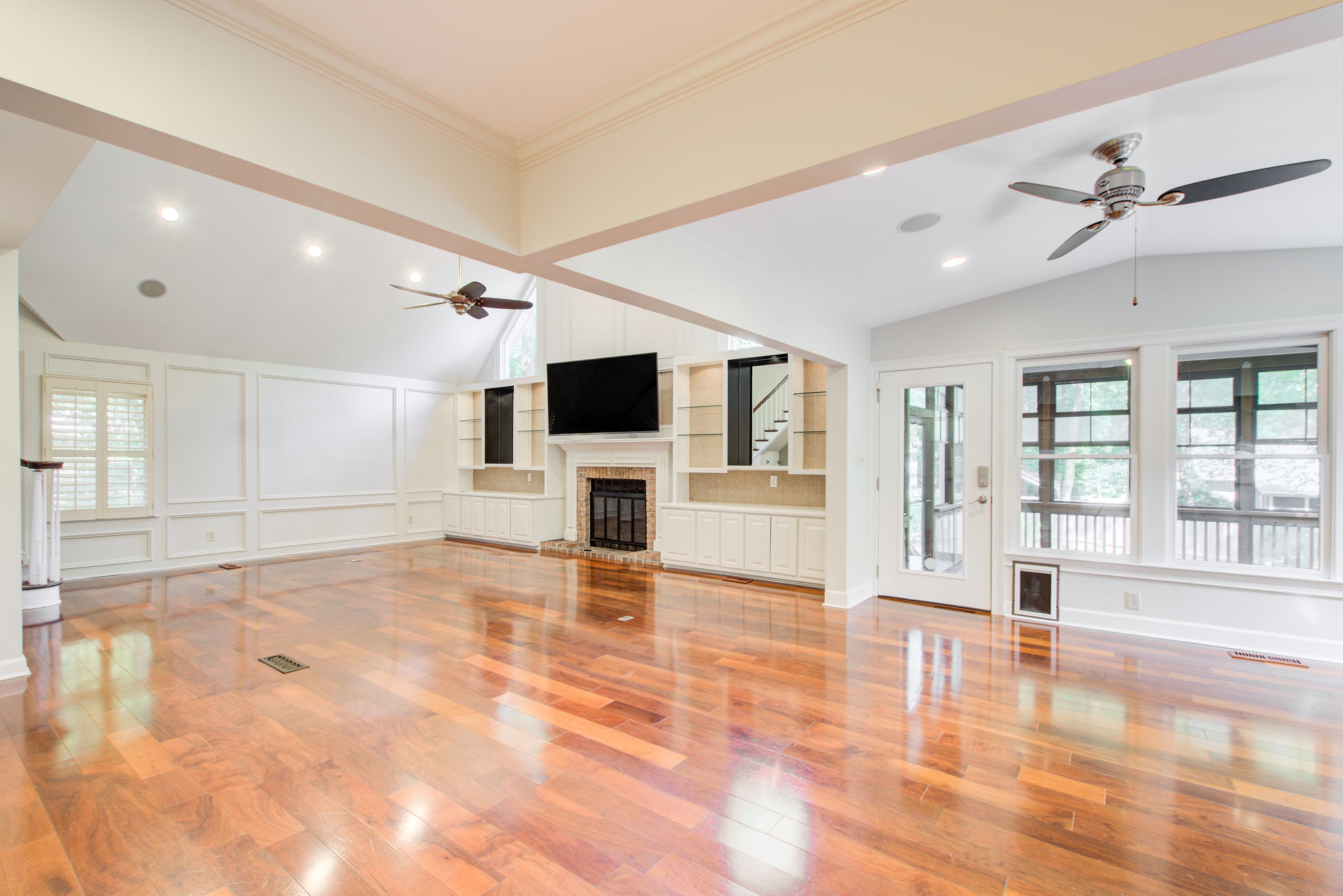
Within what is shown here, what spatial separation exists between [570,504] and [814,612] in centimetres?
442

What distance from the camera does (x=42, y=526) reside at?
461cm

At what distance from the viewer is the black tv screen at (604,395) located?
23.3 feet

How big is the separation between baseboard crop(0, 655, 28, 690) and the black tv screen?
5.20m

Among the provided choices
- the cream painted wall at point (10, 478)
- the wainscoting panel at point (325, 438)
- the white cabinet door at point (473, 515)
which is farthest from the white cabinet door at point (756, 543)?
the wainscoting panel at point (325, 438)

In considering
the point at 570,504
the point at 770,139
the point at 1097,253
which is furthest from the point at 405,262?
the point at 1097,253

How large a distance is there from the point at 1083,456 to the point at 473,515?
7758 millimetres

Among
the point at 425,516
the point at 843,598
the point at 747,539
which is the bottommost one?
the point at 843,598

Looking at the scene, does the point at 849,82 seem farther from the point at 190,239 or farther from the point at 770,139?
the point at 190,239

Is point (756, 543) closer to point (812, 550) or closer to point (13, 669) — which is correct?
point (812, 550)

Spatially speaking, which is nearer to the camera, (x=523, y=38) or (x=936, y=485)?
(x=523, y=38)

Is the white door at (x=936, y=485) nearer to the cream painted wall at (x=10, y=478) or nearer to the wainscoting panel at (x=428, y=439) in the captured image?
the cream painted wall at (x=10, y=478)

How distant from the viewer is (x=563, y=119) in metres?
2.28

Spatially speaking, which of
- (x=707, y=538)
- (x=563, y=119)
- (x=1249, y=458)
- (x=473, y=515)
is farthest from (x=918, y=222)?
(x=473, y=515)

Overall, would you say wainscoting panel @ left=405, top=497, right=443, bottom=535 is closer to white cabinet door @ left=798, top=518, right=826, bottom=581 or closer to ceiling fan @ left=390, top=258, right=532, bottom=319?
ceiling fan @ left=390, top=258, right=532, bottom=319
